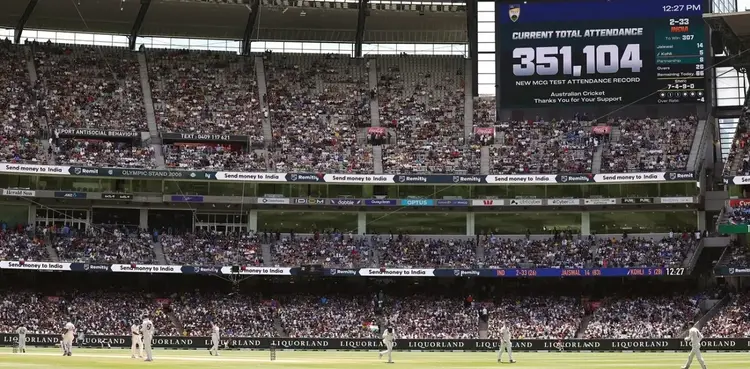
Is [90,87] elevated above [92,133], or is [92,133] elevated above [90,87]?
[90,87]

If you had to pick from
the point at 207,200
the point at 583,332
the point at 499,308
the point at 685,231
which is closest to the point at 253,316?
the point at 207,200

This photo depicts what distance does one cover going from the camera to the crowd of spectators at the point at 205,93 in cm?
8288

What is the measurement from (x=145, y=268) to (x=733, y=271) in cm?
3857

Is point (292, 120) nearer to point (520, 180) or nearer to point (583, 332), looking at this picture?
point (520, 180)

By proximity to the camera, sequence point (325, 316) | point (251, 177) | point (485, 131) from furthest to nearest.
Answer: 1. point (485, 131)
2. point (251, 177)
3. point (325, 316)

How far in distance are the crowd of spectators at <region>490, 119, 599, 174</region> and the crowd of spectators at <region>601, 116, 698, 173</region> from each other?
1.76 m

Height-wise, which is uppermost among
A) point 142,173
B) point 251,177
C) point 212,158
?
point 212,158

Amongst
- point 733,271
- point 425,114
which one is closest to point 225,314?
point 425,114

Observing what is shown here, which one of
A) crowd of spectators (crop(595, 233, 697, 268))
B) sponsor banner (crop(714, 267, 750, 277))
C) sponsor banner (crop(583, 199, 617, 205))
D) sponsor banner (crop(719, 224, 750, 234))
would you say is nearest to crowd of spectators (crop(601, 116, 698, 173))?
sponsor banner (crop(583, 199, 617, 205))

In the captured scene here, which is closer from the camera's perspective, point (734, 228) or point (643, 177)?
point (734, 228)

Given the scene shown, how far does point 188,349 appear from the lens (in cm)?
6419

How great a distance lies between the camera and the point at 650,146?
80625 millimetres

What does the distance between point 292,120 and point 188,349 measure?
25.5m

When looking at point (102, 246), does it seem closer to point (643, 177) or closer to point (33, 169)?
point (33, 169)
